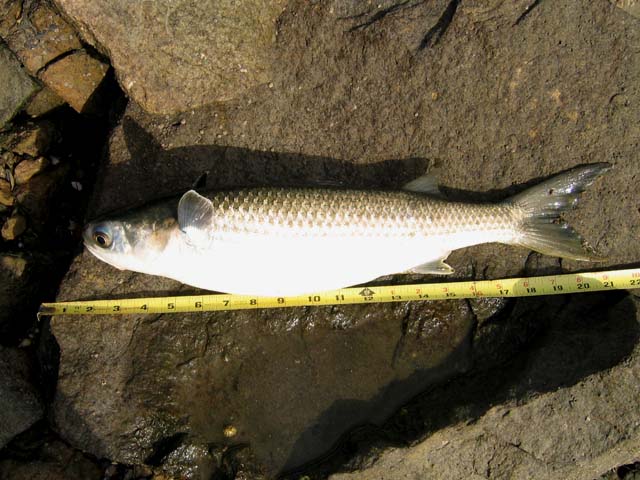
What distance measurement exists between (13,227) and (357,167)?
3.55 metres

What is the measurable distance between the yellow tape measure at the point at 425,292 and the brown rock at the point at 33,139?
79.4 inches

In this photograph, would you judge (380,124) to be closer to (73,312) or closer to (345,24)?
(345,24)

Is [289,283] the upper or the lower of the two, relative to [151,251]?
lower

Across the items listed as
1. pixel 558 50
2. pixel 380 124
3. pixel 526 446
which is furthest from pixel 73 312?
pixel 558 50

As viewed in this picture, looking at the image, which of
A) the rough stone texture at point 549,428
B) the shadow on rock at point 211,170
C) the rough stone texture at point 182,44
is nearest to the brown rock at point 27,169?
the shadow on rock at point 211,170

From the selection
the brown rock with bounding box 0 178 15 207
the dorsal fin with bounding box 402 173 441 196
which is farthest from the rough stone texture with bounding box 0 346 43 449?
the dorsal fin with bounding box 402 173 441 196

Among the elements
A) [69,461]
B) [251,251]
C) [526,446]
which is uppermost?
[251,251]

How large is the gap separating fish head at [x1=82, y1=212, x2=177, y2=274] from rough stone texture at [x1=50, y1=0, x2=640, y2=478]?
602 millimetres

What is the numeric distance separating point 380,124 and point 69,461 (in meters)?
4.42

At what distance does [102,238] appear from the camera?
3803 mm

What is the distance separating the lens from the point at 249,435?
14.4 feet

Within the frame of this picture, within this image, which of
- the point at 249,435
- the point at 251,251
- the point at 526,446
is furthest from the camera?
the point at 249,435

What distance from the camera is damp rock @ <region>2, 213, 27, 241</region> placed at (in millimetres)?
4730

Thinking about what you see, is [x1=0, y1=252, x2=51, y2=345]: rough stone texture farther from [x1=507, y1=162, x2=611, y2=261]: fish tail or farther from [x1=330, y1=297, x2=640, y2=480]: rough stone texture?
[x1=507, y1=162, x2=611, y2=261]: fish tail
